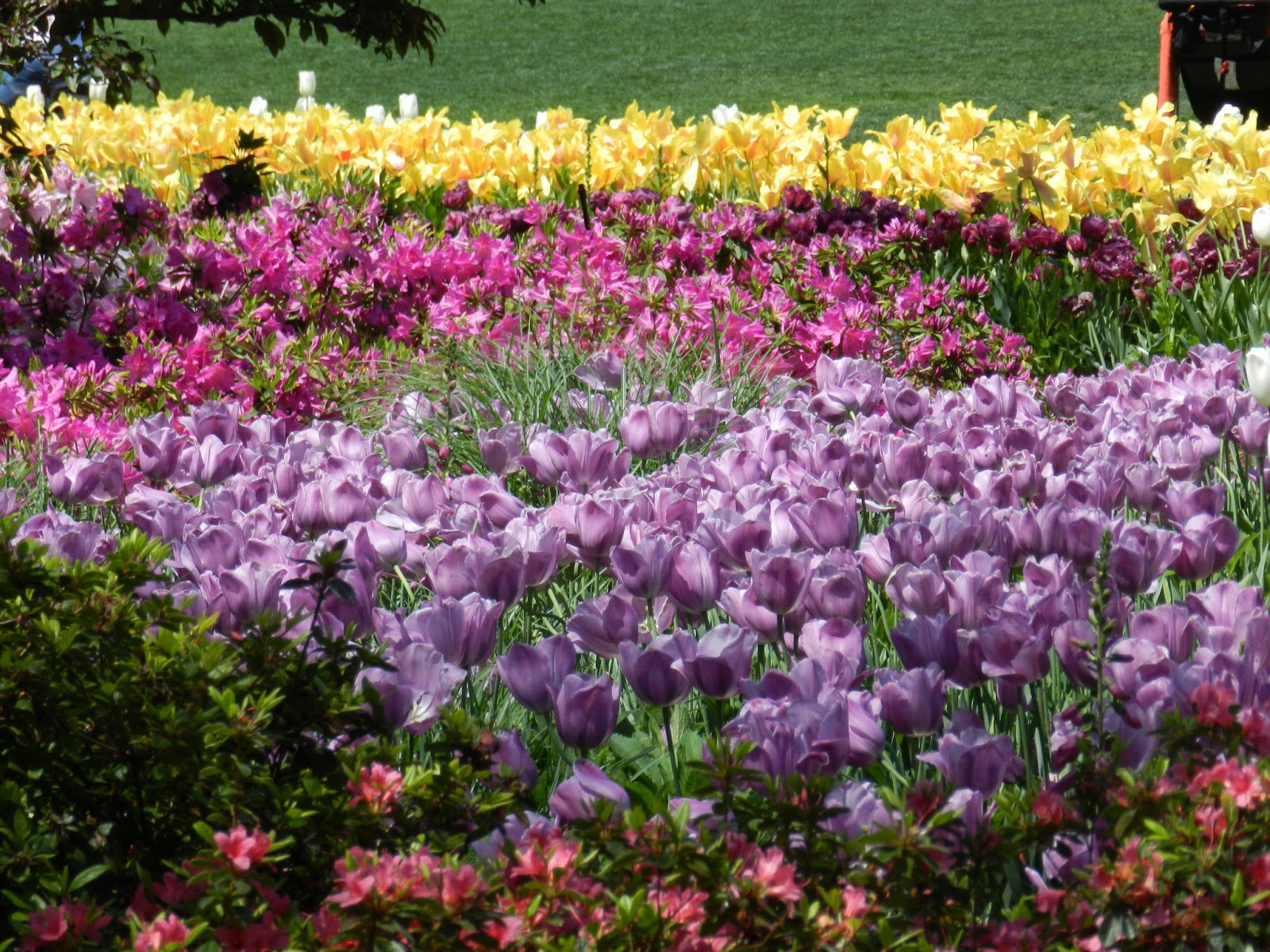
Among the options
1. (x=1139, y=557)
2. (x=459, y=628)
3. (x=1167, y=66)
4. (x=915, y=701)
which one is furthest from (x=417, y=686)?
(x=1167, y=66)

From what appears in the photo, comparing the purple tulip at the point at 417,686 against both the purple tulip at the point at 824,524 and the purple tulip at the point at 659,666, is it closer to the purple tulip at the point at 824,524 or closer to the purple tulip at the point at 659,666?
the purple tulip at the point at 659,666

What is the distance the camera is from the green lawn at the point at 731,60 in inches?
693

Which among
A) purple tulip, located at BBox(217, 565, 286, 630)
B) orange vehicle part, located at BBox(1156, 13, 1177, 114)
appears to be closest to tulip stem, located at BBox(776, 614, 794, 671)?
purple tulip, located at BBox(217, 565, 286, 630)

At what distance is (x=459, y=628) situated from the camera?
179 cm

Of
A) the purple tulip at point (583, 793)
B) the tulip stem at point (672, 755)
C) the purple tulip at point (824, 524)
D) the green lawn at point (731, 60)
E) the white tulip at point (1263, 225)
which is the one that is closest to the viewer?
the purple tulip at point (583, 793)

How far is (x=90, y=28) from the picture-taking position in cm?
493

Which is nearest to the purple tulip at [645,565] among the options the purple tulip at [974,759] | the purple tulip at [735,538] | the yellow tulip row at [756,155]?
the purple tulip at [735,538]

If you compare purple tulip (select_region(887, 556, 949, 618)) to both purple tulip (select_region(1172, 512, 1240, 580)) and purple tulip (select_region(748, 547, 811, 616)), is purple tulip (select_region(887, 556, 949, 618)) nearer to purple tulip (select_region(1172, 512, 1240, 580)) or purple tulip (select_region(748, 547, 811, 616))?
purple tulip (select_region(748, 547, 811, 616))

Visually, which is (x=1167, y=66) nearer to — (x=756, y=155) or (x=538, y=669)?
(x=756, y=155)

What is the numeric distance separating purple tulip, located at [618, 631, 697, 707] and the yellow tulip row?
375 cm

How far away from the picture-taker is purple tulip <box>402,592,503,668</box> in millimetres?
1788

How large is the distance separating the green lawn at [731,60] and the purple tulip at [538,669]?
14710 millimetres

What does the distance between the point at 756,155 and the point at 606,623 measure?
521cm

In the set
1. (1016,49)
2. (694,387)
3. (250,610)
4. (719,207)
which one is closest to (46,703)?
(250,610)
